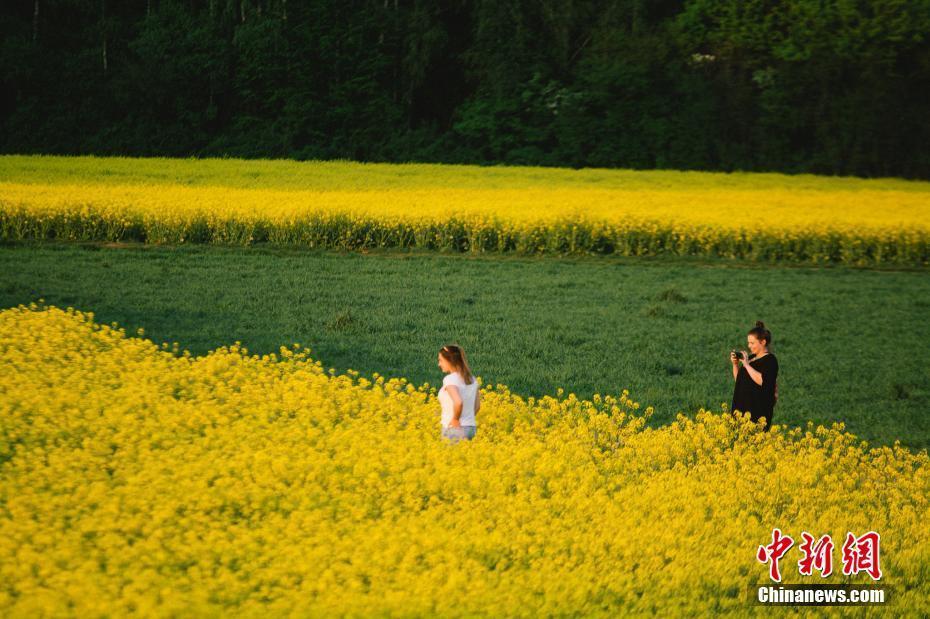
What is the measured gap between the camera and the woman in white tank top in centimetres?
770

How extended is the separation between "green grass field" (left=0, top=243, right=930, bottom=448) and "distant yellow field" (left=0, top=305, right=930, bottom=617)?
9.02ft

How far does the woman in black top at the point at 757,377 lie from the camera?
330 inches

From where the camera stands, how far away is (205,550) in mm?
5562

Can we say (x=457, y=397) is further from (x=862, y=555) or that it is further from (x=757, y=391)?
(x=862, y=555)

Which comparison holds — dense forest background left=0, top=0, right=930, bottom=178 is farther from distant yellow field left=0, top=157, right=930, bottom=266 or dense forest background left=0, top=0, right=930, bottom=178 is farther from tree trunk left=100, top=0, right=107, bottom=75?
distant yellow field left=0, top=157, right=930, bottom=266

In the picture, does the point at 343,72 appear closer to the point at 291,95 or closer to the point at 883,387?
the point at 291,95

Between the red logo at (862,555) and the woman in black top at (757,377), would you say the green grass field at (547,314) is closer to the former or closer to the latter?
the woman in black top at (757,377)

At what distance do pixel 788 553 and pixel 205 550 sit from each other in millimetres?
3254

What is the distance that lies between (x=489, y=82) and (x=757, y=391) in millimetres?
42767

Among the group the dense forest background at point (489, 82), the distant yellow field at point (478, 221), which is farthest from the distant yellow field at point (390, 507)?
the dense forest background at point (489, 82)

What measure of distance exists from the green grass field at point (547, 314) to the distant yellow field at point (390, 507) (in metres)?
2.75

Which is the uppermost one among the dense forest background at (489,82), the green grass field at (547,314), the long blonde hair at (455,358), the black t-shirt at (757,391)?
the dense forest background at (489,82)

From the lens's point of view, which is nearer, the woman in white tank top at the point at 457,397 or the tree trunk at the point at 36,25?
the woman in white tank top at the point at 457,397

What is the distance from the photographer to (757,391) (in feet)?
28.7
